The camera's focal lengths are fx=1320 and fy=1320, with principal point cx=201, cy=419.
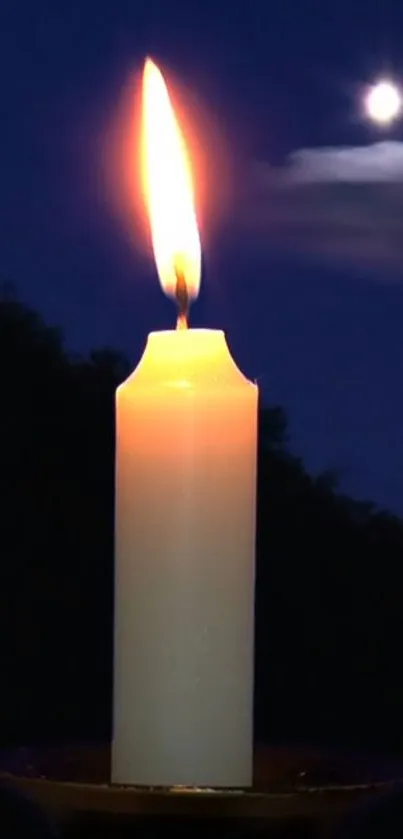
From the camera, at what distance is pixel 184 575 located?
0.27 meters

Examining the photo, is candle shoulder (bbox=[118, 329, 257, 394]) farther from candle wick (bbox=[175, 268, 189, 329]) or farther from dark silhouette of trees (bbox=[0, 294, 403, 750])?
dark silhouette of trees (bbox=[0, 294, 403, 750])

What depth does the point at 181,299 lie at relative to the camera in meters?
0.29

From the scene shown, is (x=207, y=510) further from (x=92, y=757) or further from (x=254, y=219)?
(x=254, y=219)

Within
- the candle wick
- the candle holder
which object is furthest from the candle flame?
the candle holder

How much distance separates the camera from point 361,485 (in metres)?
0.48

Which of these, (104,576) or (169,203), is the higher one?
(169,203)

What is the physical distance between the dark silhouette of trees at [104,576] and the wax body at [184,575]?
195 mm

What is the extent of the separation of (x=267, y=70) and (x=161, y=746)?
11.3 inches

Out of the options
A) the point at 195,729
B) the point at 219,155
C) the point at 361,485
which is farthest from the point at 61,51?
the point at 195,729

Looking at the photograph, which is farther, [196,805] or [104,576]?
[104,576]

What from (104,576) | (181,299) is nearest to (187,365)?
(181,299)

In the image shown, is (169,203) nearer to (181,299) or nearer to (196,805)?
(181,299)

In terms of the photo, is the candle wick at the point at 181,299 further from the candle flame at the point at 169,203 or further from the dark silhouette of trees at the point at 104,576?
the dark silhouette of trees at the point at 104,576

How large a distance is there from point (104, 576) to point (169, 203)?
0.20 m
